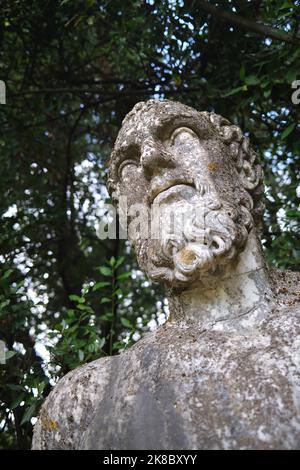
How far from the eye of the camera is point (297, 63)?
4.28m

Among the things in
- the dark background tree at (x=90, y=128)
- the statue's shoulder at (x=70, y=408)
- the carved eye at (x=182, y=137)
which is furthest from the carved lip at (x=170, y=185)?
the dark background tree at (x=90, y=128)

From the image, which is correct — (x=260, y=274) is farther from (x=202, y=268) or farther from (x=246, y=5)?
(x=246, y=5)

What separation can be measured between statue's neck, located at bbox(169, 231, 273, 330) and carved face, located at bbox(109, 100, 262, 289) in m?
0.09

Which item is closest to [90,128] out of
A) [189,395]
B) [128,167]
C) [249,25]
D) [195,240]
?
[249,25]

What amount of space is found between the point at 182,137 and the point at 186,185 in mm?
297

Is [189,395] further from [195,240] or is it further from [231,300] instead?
[195,240]

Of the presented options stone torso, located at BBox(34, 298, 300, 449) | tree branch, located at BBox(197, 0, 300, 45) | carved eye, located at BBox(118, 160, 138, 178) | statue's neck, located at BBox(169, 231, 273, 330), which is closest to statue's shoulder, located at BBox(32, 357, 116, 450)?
stone torso, located at BBox(34, 298, 300, 449)

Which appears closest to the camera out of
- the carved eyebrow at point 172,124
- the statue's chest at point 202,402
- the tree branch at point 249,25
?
the statue's chest at point 202,402

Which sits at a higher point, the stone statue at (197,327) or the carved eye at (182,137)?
the carved eye at (182,137)

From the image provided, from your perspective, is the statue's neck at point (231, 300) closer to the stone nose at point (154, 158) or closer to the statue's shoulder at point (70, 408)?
the statue's shoulder at point (70, 408)

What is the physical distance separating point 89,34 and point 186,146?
3.62 meters

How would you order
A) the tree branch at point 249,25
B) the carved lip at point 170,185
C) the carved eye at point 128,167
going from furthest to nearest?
the tree branch at point 249,25 → the carved eye at point 128,167 → the carved lip at point 170,185

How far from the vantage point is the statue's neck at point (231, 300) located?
113 inches

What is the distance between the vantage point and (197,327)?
2.89 m
